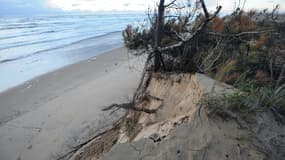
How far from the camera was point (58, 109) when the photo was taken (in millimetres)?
6672

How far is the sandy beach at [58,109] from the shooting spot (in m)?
5.20

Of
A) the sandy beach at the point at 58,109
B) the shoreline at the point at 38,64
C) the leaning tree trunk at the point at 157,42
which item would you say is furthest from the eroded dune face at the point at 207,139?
the shoreline at the point at 38,64

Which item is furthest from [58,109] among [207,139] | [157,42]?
[207,139]

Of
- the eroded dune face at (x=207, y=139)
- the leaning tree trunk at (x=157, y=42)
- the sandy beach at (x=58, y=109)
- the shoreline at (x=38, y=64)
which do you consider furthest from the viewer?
the shoreline at (x=38, y=64)

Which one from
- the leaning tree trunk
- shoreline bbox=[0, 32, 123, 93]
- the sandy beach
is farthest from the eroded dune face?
shoreline bbox=[0, 32, 123, 93]

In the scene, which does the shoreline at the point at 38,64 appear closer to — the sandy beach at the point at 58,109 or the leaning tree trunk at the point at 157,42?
the sandy beach at the point at 58,109

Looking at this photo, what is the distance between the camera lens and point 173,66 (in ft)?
16.0

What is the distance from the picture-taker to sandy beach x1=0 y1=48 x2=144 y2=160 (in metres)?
5.20

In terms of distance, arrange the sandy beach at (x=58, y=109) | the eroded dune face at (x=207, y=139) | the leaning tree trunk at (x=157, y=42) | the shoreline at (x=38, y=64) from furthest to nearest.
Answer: the shoreline at (x=38, y=64) < the sandy beach at (x=58, y=109) < the leaning tree trunk at (x=157, y=42) < the eroded dune face at (x=207, y=139)

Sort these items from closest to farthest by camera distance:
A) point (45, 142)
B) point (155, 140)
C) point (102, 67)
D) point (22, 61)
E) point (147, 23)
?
1. point (155, 140)
2. point (45, 142)
3. point (147, 23)
4. point (102, 67)
5. point (22, 61)

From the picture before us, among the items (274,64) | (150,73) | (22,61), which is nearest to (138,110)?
(150,73)

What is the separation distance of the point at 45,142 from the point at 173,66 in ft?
8.71

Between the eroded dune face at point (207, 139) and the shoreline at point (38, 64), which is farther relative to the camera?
the shoreline at point (38, 64)

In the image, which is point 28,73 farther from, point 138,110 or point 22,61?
point 138,110
